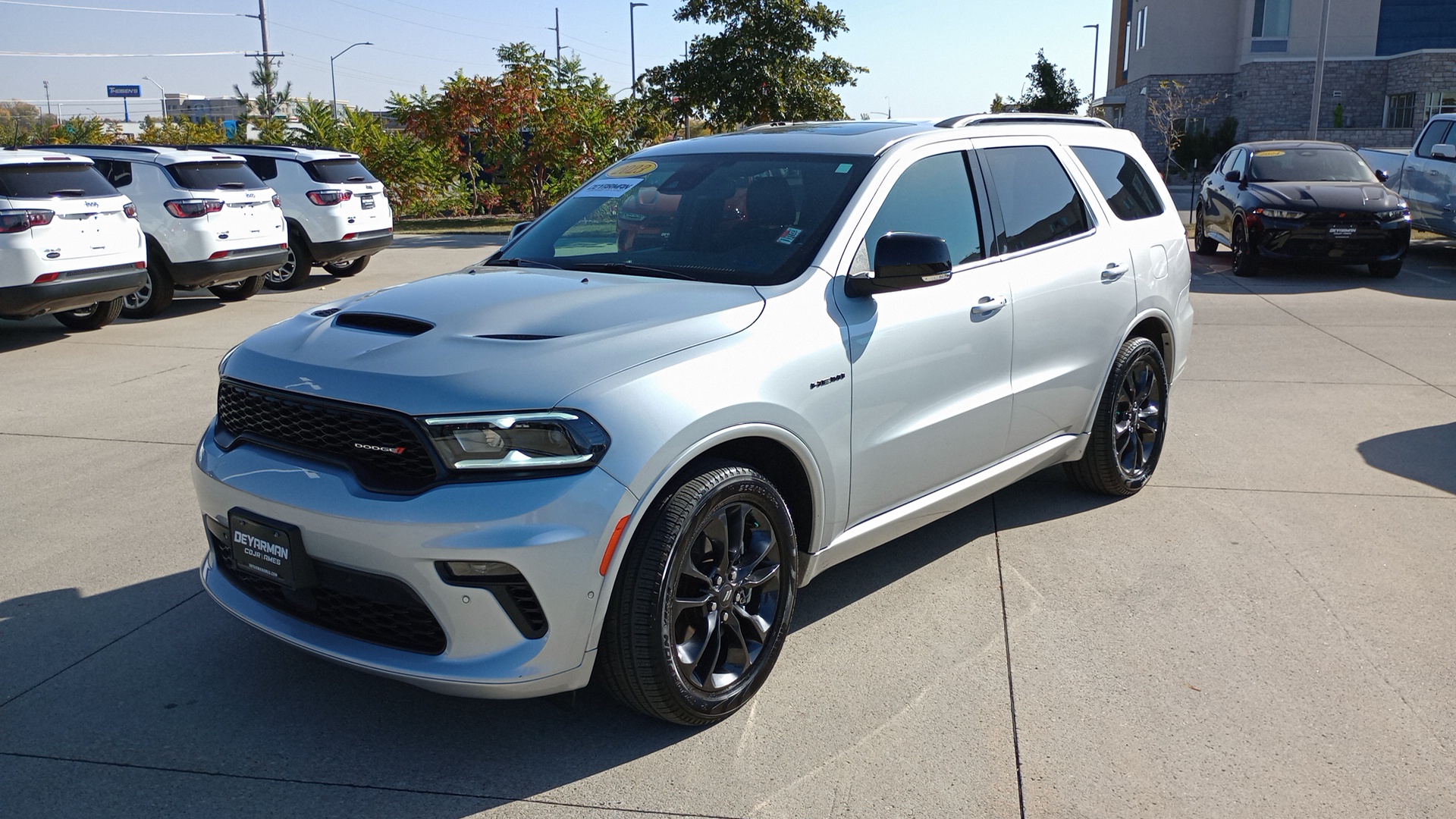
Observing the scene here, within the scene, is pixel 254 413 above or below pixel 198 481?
above

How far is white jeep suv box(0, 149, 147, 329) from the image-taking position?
950 centimetres

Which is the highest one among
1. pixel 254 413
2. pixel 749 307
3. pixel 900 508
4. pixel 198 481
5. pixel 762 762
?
pixel 749 307

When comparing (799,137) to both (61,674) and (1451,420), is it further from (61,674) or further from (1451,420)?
(1451,420)

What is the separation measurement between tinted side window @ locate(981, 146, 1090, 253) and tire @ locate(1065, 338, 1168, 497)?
2.46 feet

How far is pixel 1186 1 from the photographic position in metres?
44.8

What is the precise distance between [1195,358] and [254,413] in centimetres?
809

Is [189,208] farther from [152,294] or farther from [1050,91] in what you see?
[1050,91]

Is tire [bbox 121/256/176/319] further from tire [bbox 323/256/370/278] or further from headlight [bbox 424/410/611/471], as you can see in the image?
headlight [bbox 424/410/611/471]

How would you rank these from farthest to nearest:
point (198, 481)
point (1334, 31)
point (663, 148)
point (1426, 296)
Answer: point (1334, 31)
point (1426, 296)
point (663, 148)
point (198, 481)

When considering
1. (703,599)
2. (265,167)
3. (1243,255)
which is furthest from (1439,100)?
(703,599)

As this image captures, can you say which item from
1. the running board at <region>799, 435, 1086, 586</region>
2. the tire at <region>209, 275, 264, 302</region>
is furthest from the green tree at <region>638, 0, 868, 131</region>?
the running board at <region>799, 435, 1086, 586</region>

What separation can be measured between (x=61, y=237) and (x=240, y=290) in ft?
12.6

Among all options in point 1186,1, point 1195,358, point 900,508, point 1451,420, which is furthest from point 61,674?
point 1186,1

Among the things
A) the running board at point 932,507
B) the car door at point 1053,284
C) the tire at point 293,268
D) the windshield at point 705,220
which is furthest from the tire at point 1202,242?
the windshield at point 705,220
